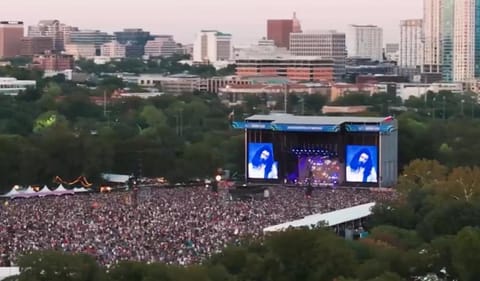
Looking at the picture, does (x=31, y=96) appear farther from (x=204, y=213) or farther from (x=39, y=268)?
(x=39, y=268)

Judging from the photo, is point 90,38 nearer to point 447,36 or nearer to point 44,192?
point 447,36

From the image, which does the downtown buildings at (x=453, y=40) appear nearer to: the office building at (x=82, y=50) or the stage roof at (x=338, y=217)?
the office building at (x=82, y=50)

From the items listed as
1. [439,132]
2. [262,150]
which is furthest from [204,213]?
[439,132]

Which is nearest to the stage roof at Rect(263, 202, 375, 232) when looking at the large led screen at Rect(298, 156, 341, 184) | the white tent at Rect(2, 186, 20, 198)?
the large led screen at Rect(298, 156, 341, 184)

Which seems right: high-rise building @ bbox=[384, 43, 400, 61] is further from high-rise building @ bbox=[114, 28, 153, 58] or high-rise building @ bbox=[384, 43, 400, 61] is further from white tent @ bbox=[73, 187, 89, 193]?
white tent @ bbox=[73, 187, 89, 193]

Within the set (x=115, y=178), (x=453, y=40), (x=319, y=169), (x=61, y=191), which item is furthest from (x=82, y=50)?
(x=61, y=191)

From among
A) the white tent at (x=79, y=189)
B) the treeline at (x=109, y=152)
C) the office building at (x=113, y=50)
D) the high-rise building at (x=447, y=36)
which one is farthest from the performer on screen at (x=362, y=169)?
the office building at (x=113, y=50)
